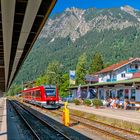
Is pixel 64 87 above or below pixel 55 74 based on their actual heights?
below

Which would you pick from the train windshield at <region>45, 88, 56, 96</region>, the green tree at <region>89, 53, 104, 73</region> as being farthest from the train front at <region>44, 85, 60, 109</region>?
the green tree at <region>89, 53, 104, 73</region>

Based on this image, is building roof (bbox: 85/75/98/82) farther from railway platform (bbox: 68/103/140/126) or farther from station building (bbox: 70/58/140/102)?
railway platform (bbox: 68/103/140/126)

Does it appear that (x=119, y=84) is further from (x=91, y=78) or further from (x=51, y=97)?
(x=91, y=78)

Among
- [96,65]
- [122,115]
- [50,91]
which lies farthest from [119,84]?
[96,65]

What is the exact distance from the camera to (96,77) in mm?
87438

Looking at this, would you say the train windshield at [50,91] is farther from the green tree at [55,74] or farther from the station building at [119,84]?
the green tree at [55,74]

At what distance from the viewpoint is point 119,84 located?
46.2 metres

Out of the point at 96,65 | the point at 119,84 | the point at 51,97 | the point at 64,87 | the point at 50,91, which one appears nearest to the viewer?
the point at 51,97

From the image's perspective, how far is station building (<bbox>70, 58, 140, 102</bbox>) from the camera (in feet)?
149

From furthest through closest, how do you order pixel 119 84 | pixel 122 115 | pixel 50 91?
pixel 119 84, pixel 50 91, pixel 122 115

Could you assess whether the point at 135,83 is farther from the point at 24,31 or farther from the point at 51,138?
the point at 24,31

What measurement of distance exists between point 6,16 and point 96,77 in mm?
76423

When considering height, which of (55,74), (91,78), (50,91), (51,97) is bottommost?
(51,97)

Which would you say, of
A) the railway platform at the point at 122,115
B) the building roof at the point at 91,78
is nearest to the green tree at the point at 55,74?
Result: the building roof at the point at 91,78
